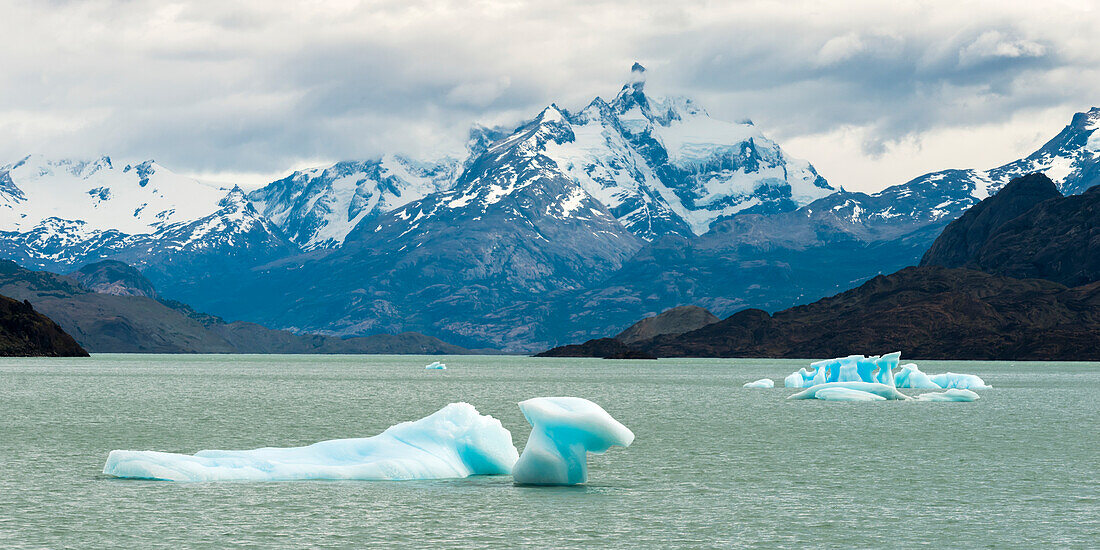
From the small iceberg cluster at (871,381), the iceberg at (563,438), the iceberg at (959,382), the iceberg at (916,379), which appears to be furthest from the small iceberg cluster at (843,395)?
the iceberg at (563,438)

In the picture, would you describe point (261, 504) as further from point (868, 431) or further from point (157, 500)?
point (868, 431)

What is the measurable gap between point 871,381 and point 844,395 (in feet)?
Answer: 112

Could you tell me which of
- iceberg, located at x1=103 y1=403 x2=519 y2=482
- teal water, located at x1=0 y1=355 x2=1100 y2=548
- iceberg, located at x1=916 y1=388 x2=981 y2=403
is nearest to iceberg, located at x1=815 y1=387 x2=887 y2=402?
iceberg, located at x1=916 y1=388 x2=981 y2=403

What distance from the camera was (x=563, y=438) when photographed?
45875 millimetres

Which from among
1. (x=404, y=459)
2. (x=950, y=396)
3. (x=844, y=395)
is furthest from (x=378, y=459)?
(x=950, y=396)

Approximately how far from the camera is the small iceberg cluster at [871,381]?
398 ft

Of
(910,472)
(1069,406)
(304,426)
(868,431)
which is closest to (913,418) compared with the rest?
(868,431)

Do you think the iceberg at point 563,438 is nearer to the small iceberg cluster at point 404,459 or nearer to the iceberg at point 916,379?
the small iceberg cluster at point 404,459

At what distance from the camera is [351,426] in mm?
87062

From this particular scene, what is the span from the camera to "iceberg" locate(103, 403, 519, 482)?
1972 inches

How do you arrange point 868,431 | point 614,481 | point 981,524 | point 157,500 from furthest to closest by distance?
point 868,431 < point 614,481 < point 157,500 < point 981,524

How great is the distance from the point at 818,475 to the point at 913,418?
1672 inches

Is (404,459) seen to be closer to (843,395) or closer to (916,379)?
(843,395)

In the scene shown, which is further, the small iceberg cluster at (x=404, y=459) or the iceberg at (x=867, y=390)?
the iceberg at (x=867, y=390)
